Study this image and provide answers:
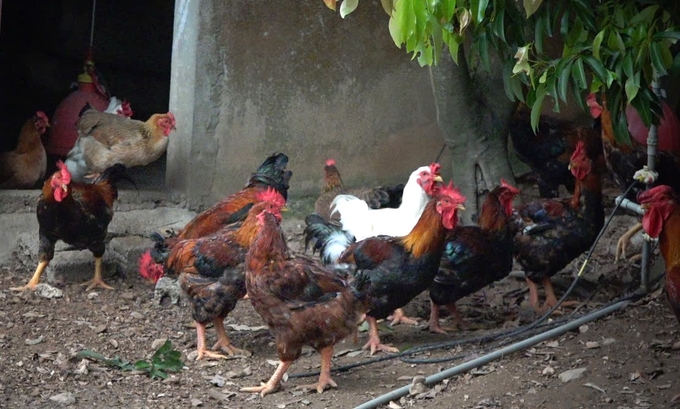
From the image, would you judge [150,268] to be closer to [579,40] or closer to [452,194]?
[452,194]

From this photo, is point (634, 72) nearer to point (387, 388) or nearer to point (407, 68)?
point (387, 388)

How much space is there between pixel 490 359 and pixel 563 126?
3.39 m

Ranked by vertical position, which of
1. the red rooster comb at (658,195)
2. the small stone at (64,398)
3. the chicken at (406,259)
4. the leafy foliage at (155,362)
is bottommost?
the small stone at (64,398)

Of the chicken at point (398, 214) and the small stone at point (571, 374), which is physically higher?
the chicken at point (398, 214)

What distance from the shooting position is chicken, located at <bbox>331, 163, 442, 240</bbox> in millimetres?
6547

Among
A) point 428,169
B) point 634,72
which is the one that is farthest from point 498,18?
point 428,169

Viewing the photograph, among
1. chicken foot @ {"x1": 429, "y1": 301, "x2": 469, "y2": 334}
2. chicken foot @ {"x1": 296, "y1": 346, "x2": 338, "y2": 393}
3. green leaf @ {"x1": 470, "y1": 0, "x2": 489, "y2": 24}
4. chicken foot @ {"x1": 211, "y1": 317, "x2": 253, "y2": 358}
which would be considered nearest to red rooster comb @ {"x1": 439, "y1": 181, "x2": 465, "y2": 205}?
chicken foot @ {"x1": 429, "y1": 301, "x2": 469, "y2": 334}

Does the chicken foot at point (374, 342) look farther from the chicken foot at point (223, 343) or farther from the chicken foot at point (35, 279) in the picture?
the chicken foot at point (35, 279)

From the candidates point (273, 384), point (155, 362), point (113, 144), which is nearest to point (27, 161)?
point (113, 144)

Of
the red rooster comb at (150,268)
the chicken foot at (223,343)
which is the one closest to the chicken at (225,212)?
the red rooster comb at (150,268)

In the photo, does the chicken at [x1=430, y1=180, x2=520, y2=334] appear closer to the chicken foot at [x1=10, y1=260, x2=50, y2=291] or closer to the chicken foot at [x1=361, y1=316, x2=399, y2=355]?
the chicken foot at [x1=361, y1=316, x2=399, y2=355]

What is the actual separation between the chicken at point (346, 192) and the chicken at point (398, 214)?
1.24 feet

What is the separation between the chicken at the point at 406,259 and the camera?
5859 mm

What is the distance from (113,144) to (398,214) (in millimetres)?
3073
